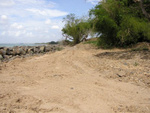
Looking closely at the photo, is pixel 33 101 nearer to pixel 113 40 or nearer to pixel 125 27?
pixel 125 27

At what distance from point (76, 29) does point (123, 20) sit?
1811 centimetres

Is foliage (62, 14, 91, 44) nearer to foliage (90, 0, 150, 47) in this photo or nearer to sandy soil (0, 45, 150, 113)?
foliage (90, 0, 150, 47)

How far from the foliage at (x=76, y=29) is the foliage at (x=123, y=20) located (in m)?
15.6

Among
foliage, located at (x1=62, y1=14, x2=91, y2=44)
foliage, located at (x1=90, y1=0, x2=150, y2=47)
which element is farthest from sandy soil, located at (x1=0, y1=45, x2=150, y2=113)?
foliage, located at (x1=62, y1=14, x2=91, y2=44)

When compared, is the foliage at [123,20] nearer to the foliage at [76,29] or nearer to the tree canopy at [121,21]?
the tree canopy at [121,21]

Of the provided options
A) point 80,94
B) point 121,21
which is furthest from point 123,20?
point 80,94

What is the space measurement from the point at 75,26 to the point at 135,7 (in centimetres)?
1940

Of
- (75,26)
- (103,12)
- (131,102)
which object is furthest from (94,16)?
(75,26)

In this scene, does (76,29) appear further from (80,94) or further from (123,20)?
(80,94)

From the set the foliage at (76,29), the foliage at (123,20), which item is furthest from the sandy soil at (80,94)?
the foliage at (76,29)

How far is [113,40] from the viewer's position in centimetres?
1498

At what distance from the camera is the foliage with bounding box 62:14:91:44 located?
29844 millimetres

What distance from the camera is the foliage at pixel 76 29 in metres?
Result: 29.8

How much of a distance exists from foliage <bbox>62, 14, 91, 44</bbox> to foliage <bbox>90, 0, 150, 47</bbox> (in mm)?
15608
